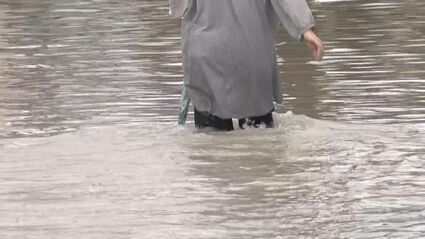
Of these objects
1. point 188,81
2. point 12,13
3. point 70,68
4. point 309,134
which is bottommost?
point 12,13

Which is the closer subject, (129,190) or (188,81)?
(129,190)

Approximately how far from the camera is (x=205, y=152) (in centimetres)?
718

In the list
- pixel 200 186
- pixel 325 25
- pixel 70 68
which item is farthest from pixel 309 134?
pixel 325 25

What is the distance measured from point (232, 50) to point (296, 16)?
0.45m

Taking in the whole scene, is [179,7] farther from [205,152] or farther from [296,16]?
[205,152]

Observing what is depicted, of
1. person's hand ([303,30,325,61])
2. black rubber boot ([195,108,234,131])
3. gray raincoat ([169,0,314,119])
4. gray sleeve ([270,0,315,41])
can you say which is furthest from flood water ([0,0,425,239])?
gray sleeve ([270,0,315,41])

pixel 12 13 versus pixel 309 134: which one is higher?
pixel 309 134

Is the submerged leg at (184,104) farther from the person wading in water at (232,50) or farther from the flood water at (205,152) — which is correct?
the person wading in water at (232,50)

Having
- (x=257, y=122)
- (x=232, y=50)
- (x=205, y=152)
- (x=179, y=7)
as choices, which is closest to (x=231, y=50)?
(x=232, y=50)

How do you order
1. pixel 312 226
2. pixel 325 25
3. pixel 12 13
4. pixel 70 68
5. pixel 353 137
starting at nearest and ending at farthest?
pixel 312 226
pixel 353 137
pixel 70 68
pixel 325 25
pixel 12 13

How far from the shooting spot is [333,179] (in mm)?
6320

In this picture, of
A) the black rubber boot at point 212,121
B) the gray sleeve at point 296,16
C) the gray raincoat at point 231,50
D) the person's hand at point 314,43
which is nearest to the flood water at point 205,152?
the black rubber boot at point 212,121

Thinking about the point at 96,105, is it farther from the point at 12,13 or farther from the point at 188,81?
the point at 12,13

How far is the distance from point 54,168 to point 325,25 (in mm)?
8648
